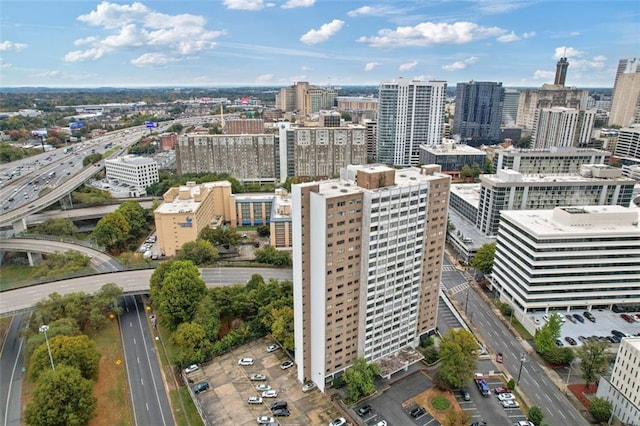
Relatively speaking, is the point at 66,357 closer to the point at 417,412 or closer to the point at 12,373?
the point at 12,373

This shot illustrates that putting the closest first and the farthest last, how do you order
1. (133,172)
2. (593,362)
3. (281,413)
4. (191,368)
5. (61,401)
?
(61,401)
(281,413)
(593,362)
(191,368)
(133,172)

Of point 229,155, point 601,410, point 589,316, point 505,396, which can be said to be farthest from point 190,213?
point 589,316

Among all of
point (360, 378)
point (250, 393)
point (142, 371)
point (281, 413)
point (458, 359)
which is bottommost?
point (142, 371)

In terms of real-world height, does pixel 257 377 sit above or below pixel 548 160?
below

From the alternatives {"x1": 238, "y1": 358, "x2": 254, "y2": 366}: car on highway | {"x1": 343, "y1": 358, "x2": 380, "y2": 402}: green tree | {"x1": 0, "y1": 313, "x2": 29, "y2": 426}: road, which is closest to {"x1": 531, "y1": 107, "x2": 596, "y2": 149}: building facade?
{"x1": 343, "y1": 358, "x2": 380, "y2": 402}: green tree

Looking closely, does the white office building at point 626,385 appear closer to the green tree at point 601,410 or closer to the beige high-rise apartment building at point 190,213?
the green tree at point 601,410

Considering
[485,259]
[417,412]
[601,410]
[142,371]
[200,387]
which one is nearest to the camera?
[601,410]
